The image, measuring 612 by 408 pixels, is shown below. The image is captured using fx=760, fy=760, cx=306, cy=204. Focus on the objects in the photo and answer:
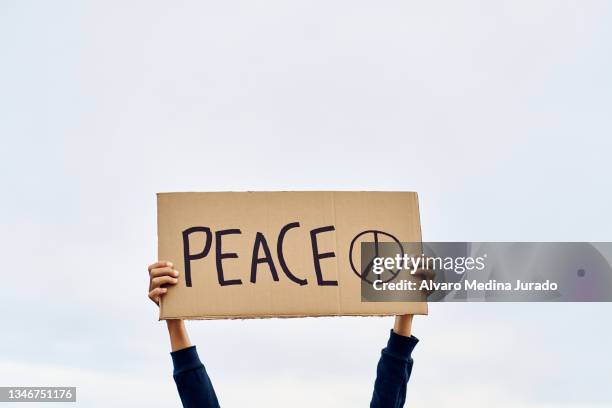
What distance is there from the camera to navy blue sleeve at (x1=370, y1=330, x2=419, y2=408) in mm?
3207

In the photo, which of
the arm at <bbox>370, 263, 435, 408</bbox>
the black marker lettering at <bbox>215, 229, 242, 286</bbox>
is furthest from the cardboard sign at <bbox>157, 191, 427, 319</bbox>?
the arm at <bbox>370, 263, 435, 408</bbox>

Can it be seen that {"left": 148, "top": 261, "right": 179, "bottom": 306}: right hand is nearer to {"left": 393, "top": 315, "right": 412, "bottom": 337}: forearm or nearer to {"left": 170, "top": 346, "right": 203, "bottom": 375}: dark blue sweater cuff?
{"left": 170, "top": 346, "right": 203, "bottom": 375}: dark blue sweater cuff

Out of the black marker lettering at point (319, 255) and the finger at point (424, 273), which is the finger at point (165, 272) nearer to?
the black marker lettering at point (319, 255)

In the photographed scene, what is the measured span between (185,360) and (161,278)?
35 centimetres

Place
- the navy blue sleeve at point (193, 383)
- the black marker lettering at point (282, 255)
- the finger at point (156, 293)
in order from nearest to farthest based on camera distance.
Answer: the navy blue sleeve at point (193, 383)
the finger at point (156, 293)
the black marker lettering at point (282, 255)

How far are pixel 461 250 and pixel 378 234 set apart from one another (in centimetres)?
63

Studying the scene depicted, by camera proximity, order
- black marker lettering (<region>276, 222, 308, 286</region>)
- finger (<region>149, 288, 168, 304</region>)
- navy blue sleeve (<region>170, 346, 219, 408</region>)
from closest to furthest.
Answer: navy blue sleeve (<region>170, 346, 219, 408</region>), finger (<region>149, 288, 168, 304</region>), black marker lettering (<region>276, 222, 308, 286</region>)

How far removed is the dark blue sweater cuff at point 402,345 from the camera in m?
3.27

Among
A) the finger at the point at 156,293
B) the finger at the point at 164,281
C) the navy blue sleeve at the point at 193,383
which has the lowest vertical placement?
the navy blue sleeve at the point at 193,383

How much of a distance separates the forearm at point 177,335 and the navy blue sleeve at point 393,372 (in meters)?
0.83

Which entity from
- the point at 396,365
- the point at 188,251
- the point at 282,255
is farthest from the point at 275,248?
the point at 396,365

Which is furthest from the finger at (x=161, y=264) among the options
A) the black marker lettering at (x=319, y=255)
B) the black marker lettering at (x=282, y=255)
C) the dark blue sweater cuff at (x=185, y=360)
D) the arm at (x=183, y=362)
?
the black marker lettering at (x=319, y=255)

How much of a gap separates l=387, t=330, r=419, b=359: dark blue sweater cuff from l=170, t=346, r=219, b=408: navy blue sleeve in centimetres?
79

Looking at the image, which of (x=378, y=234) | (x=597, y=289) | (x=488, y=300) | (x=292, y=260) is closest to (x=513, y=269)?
(x=488, y=300)
